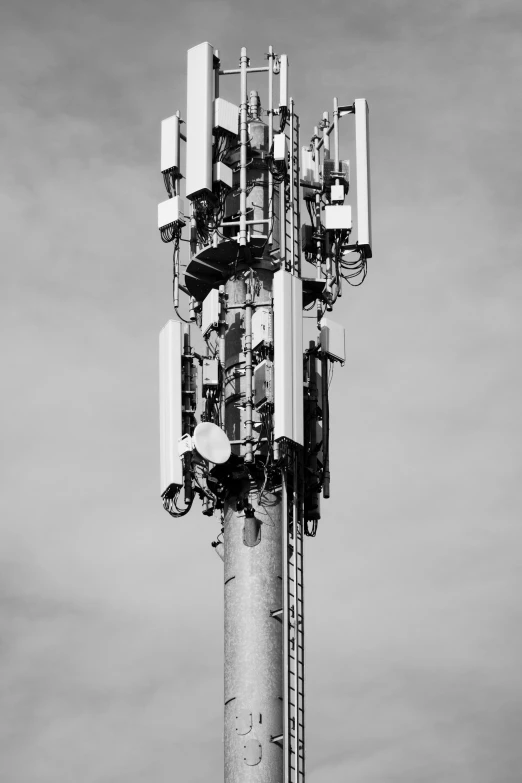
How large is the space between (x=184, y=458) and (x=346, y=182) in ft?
37.9

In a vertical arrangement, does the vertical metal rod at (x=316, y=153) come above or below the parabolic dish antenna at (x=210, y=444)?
above

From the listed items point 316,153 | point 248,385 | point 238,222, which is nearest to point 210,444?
point 248,385

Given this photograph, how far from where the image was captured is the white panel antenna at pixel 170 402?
6216 centimetres

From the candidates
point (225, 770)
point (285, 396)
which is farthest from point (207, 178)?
point (225, 770)

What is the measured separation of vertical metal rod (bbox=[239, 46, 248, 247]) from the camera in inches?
2517

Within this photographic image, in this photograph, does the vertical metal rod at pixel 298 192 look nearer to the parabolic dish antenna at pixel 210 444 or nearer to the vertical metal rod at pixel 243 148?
the vertical metal rod at pixel 243 148

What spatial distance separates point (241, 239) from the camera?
2511 inches

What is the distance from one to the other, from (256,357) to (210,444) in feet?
11.2

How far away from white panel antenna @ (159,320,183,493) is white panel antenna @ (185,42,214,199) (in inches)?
180

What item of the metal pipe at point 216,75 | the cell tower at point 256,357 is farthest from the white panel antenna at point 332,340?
the metal pipe at point 216,75

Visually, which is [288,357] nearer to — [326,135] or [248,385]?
[248,385]

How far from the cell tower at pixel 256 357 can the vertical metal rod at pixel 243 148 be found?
5cm

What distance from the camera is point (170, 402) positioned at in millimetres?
62812

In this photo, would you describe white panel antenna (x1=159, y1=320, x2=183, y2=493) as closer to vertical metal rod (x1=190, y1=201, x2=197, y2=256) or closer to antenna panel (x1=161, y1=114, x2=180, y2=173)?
vertical metal rod (x1=190, y1=201, x2=197, y2=256)
